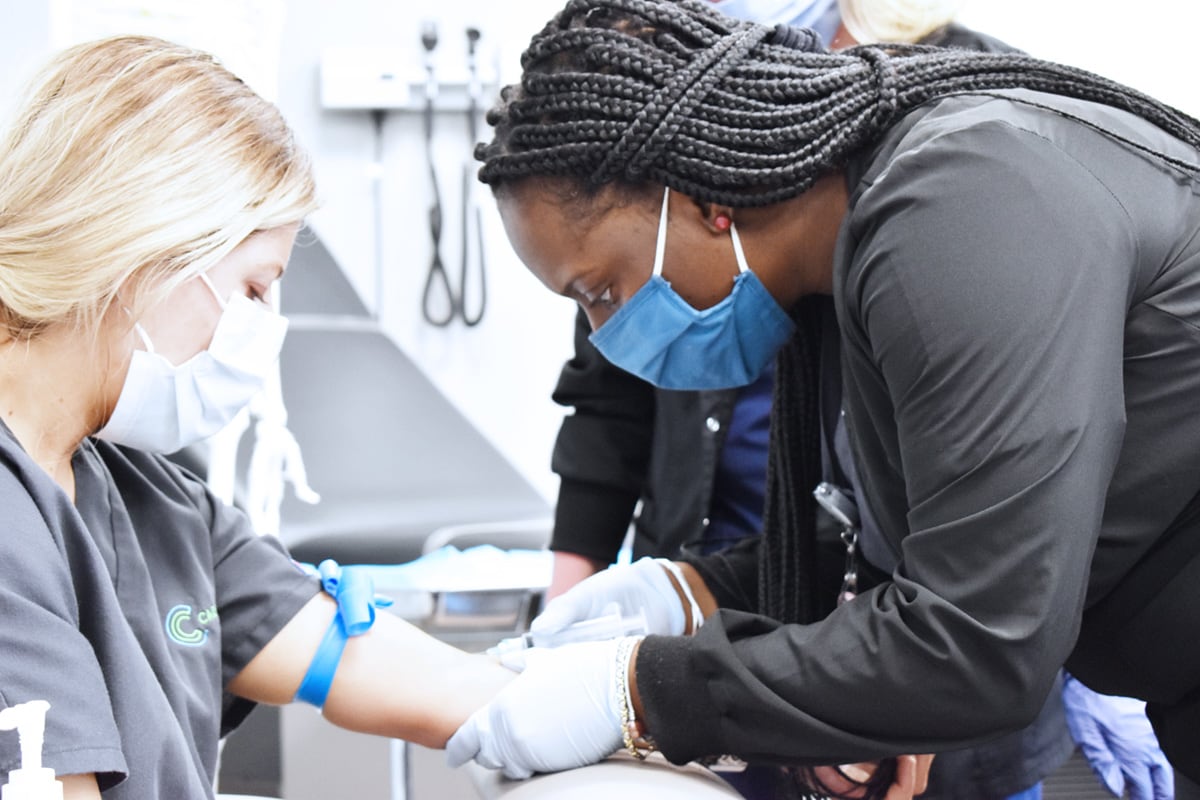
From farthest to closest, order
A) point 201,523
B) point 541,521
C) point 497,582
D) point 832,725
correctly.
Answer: point 541,521 → point 497,582 → point 201,523 → point 832,725

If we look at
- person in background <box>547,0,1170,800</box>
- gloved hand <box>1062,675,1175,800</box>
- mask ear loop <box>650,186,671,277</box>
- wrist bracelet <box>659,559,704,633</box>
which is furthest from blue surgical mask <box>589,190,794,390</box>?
gloved hand <box>1062,675,1175,800</box>

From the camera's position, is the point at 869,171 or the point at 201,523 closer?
the point at 869,171

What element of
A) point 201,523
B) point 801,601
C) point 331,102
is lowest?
point 801,601

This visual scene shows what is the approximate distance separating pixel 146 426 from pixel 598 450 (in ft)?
2.68

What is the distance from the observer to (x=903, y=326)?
0.92 meters

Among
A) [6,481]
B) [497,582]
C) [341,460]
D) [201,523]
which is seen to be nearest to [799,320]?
[201,523]

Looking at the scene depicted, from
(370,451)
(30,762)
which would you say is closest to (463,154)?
(370,451)

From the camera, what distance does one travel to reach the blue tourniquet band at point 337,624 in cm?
133

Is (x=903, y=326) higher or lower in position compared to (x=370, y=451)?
higher

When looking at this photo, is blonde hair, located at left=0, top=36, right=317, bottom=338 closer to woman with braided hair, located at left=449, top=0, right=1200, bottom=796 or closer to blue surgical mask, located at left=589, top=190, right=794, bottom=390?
woman with braided hair, located at left=449, top=0, right=1200, bottom=796

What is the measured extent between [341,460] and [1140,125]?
7.10ft

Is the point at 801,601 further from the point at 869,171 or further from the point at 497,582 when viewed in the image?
the point at 497,582

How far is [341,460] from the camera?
9.29ft

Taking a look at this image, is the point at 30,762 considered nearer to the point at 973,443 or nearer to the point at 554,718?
the point at 554,718
